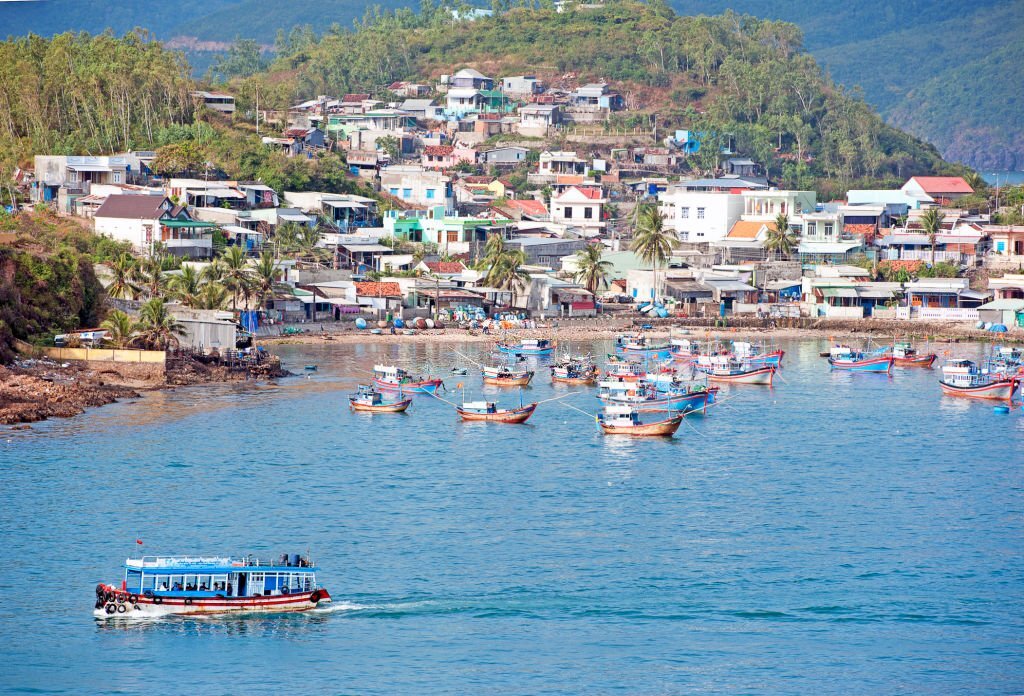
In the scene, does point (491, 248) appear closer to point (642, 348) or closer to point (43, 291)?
point (642, 348)

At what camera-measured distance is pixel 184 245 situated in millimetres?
78062

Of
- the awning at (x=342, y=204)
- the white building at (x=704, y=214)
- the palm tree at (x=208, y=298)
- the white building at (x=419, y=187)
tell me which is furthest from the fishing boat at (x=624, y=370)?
the white building at (x=419, y=187)

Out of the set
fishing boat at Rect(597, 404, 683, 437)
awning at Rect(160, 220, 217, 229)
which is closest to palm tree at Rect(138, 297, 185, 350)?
fishing boat at Rect(597, 404, 683, 437)

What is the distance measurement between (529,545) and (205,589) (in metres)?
8.87

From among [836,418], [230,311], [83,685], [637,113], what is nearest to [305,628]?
[83,685]

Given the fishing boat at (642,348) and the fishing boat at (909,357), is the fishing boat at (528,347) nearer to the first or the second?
the fishing boat at (642,348)

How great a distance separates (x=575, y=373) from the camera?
63.8 m

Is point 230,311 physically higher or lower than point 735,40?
lower

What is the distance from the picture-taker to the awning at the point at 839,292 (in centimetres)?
8288

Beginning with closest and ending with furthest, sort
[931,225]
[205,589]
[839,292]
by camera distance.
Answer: [205,589]
[839,292]
[931,225]

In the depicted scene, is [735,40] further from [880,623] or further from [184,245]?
[880,623]

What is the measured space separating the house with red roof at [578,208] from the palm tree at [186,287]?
3624 centimetres

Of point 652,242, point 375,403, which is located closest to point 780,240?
point 652,242

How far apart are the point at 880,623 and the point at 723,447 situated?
60.2ft
